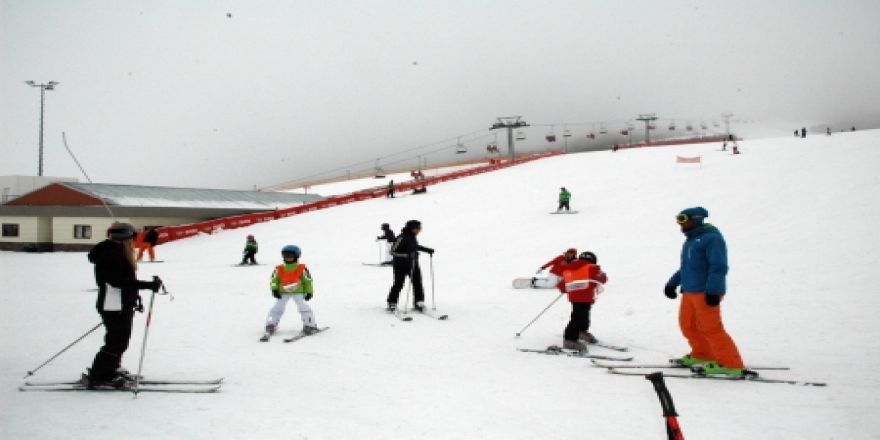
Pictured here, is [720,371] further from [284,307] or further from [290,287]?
[284,307]

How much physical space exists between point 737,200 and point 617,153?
2215 centimetres

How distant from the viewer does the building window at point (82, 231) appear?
97.6ft

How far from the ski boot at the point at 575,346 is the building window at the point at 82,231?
30.6m

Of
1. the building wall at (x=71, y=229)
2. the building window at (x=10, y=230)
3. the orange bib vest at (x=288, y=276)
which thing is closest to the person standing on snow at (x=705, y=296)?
the orange bib vest at (x=288, y=276)

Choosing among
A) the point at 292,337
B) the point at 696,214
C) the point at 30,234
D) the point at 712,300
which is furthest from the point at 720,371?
the point at 30,234

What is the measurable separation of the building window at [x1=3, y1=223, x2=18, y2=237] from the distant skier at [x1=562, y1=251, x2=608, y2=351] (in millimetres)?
33852

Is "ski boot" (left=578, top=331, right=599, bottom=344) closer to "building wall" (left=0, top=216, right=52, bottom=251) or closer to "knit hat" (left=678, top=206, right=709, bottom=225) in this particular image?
"knit hat" (left=678, top=206, right=709, bottom=225)

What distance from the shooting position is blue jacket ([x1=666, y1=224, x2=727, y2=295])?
5691 millimetres

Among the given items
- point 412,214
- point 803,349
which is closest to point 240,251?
point 412,214

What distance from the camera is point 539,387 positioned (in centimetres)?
550

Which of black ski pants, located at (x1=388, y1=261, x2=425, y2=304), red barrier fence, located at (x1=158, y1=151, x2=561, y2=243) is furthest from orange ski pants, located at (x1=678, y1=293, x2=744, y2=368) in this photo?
red barrier fence, located at (x1=158, y1=151, x2=561, y2=243)

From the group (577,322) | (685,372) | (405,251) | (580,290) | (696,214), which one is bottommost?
(685,372)

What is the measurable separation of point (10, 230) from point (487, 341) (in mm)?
33118

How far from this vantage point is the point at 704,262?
597 cm
